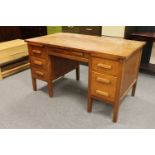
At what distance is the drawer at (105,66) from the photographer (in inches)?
60.0

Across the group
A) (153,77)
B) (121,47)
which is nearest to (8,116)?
(121,47)

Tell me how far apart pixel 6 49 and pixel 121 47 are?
71.8 inches

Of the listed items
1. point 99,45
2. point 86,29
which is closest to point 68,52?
point 99,45

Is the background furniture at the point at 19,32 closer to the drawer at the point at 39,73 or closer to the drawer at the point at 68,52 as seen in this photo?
the drawer at the point at 39,73

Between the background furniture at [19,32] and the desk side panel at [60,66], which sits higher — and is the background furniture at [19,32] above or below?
above

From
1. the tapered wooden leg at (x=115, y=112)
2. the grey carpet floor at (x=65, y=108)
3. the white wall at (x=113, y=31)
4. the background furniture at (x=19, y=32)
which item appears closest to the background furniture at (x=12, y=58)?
the grey carpet floor at (x=65, y=108)

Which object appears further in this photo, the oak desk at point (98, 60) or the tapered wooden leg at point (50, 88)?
the tapered wooden leg at point (50, 88)

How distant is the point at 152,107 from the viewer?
79.6 inches

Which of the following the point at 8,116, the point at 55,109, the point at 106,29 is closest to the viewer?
the point at 8,116

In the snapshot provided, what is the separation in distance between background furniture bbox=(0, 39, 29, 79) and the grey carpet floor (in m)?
0.25

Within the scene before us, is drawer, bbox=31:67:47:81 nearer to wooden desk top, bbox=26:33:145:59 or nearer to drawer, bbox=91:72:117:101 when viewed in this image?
wooden desk top, bbox=26:33:145:59

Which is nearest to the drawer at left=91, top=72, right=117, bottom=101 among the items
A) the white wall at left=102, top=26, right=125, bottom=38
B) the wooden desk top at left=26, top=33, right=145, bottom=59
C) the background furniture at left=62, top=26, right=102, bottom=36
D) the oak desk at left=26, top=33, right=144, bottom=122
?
the oak desk at left=26, top=33, right=144, bottom=122

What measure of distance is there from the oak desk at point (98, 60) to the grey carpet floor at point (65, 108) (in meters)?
0.13

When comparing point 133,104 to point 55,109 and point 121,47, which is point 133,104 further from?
point 55,109
